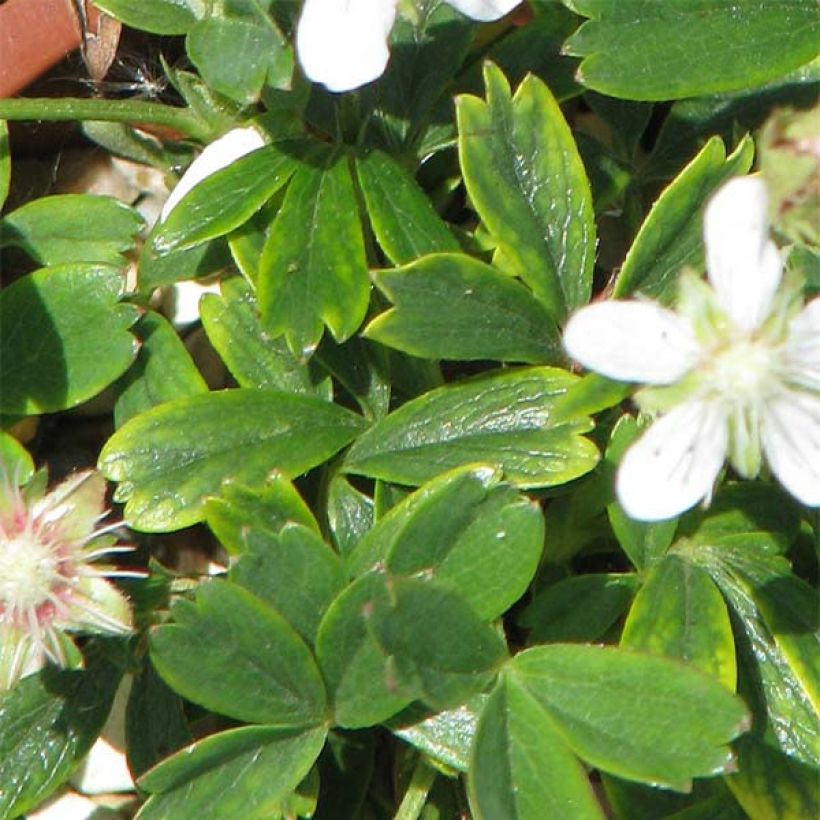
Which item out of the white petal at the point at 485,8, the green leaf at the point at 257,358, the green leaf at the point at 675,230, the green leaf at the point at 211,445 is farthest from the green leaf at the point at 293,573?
the white petal at the point at 485,8

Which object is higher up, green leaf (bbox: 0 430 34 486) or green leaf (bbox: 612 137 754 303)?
green leaf (bbox: 612 137 754 303)

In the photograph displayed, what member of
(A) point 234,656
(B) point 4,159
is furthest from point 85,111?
(A) point 234,656

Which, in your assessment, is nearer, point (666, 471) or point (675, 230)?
point (666, 471)

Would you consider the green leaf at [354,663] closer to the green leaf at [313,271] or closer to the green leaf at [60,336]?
the green leaf at [313,271]

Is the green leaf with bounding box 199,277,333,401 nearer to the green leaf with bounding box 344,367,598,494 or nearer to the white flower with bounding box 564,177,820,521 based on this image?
the green leaf with bounding box 344,367,598,494

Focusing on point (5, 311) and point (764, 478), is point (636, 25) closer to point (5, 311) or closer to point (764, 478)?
point (764, 478)

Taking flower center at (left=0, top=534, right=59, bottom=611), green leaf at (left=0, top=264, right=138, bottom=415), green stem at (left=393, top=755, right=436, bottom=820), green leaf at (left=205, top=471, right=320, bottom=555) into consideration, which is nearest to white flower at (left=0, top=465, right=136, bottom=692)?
flower center at (left=0, top=534, right=59, bottom=611)

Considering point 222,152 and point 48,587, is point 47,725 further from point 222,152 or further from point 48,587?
point 222,152
